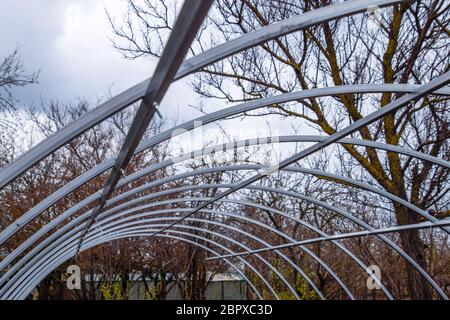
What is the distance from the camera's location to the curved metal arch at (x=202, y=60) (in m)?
3.60

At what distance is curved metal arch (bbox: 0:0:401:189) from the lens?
3600 mm

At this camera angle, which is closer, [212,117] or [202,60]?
[202,60]

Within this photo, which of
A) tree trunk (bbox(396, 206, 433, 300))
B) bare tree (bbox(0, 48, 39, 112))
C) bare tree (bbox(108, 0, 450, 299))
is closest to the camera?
tree trunk (bbox(396, 206, 433, 300))

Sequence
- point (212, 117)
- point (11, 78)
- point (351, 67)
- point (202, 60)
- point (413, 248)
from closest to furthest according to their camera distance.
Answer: point (202, 60) → point (212, 117) → point (413, 248) → point (351, 67) → point (11, 78)

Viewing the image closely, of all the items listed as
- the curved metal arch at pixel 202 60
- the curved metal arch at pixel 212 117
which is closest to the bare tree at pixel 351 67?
the curved metal arch at pixel 212 117

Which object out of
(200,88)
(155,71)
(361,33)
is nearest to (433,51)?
(361,33)

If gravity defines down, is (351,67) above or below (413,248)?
above

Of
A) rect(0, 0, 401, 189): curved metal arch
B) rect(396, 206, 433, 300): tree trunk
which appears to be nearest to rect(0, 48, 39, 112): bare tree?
rect(396, 206, 433, 300): tree trunk

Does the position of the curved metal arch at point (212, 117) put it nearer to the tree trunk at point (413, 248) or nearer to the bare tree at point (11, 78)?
the tree trunk at point (413, 248)

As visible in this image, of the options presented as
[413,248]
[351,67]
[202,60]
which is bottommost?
[413,248]

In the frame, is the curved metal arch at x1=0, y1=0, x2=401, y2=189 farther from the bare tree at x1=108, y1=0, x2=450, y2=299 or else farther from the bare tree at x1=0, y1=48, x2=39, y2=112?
the bare tree at x1=0, y1=48, x2=39, y2=112

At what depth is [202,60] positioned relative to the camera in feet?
11.8

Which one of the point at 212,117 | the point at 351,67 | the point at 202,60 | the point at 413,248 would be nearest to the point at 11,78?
the point at 351,67

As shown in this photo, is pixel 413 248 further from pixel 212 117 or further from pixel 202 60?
pixel 202 60
